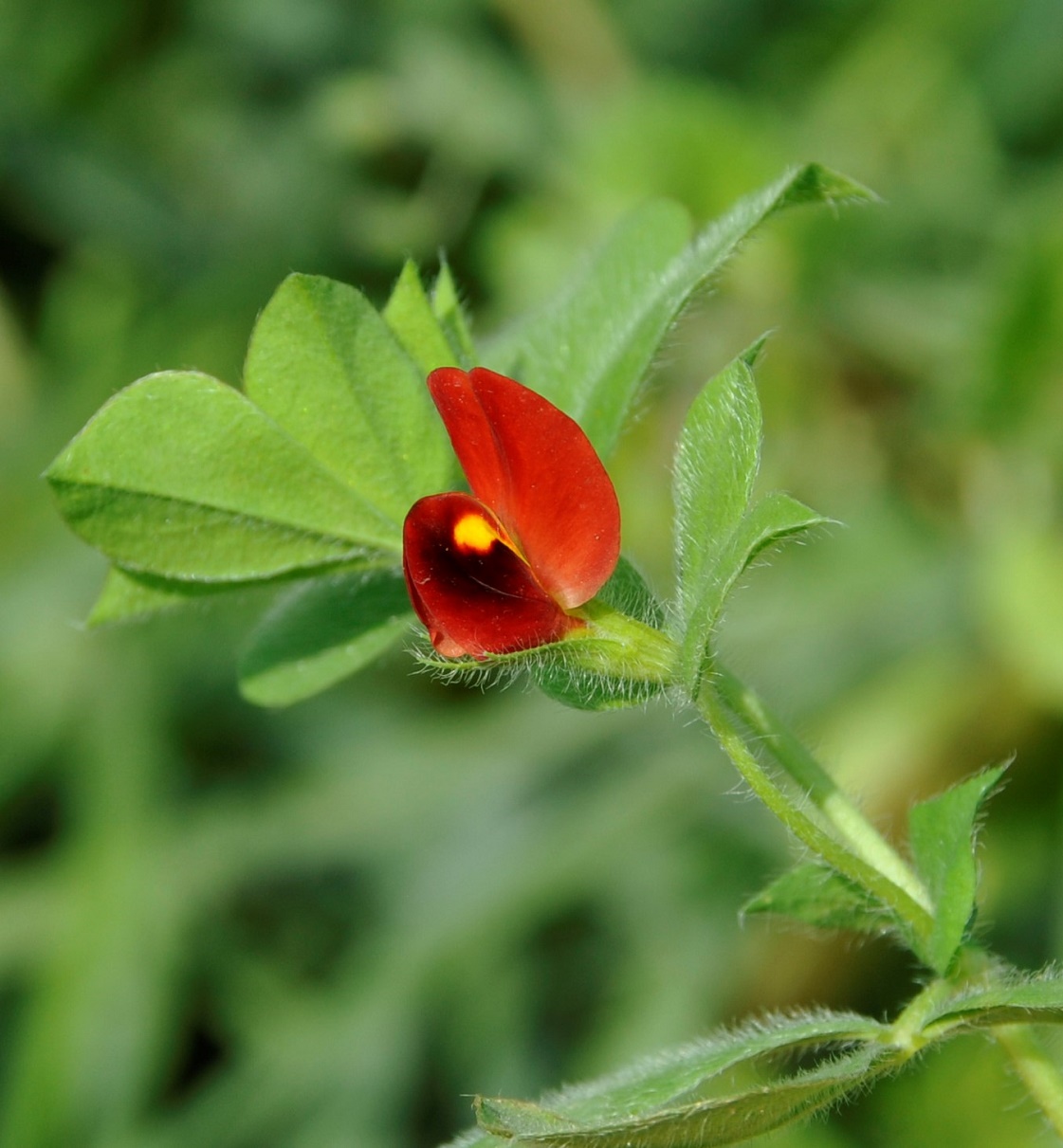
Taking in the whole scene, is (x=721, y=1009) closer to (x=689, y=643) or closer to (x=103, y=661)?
(x=103, y=661)

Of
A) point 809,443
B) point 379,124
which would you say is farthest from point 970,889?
point 379,124

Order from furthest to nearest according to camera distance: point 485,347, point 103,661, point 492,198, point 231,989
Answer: point 492,198 → point 103,661 → point 231,989 → point 485,347

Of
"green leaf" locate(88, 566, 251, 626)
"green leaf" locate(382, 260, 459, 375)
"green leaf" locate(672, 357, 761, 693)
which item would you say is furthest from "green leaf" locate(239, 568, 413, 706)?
"green leaf" locate(672, 357, 761, 693)

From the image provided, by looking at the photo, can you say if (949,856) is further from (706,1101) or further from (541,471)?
(541,471)

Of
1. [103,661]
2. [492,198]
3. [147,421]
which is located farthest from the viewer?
[492,198]

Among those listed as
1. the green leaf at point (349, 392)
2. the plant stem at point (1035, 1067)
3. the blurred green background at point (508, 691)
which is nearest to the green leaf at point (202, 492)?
Result: the green leaf at point (349, 392)

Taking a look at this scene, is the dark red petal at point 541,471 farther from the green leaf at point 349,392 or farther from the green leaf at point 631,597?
the green leaf at point 349,392

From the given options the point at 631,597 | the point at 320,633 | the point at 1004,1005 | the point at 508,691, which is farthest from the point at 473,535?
the point at 508,691
